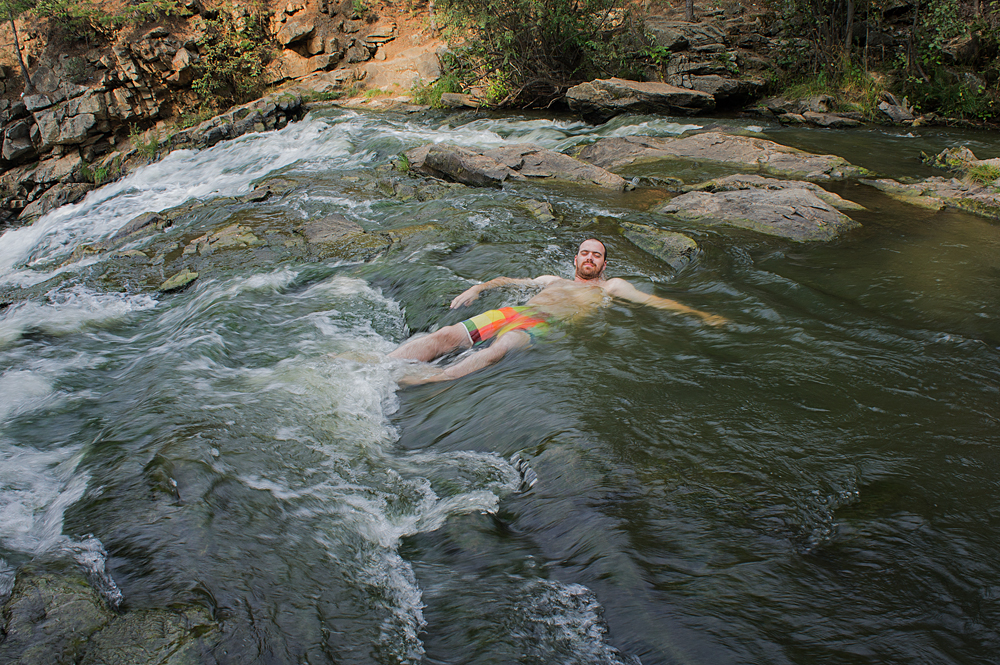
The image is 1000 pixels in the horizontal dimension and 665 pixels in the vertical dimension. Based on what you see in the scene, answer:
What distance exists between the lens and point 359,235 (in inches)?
308

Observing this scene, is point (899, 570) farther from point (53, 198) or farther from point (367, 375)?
point (53, 198)

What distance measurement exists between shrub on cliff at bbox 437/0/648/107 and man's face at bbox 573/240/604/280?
1264 cm

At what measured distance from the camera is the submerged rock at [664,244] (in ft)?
21.5

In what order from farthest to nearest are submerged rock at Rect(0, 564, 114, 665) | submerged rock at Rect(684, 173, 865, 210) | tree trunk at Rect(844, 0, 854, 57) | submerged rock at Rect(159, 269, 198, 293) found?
tree trunk at Rect(844, 0, 854, 57) → submerged rock at Rect(684, 173, 865, 210) → submerged rock at Rect(159, 269, 198, 293) → submerged rock at Rect(0, 564, 114, 665)

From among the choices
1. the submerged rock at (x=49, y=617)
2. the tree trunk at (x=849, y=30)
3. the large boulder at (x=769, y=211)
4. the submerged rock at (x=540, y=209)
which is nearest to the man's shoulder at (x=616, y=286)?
the submerged rock at (x=540, y=209)

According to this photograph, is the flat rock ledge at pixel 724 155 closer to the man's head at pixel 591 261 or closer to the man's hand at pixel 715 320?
the man's head at pixel 591 261

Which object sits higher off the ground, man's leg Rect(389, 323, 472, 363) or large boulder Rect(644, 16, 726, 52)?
large boulder Rect(644, 16, 726, 52)

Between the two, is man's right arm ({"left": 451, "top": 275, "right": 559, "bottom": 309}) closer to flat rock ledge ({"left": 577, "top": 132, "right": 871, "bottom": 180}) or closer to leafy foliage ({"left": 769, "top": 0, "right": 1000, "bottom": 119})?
flat rock ledge ({"left": 577, "top": 132, "right": 871, "bottom": 180})

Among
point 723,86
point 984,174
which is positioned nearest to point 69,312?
point 984,174

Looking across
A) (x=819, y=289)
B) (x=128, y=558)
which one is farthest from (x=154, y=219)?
(x=819, y=289)

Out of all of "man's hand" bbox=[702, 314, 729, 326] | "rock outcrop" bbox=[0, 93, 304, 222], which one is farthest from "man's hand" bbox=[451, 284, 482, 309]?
"rock outcrop" bbox=[0, 93, 304, 222]

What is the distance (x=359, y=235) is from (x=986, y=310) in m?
6.69

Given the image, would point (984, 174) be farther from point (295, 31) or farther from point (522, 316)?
point (295, 31)

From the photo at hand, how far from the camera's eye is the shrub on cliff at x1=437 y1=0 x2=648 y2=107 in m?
16.2
